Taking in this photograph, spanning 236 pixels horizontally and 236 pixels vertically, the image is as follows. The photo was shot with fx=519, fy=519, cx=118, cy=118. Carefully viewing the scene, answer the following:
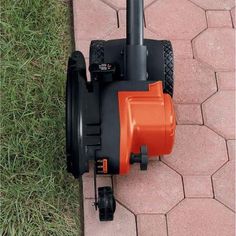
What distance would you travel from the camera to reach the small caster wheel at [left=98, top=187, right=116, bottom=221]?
1455 mm

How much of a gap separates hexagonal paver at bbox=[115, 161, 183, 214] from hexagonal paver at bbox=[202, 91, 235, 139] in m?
0.24

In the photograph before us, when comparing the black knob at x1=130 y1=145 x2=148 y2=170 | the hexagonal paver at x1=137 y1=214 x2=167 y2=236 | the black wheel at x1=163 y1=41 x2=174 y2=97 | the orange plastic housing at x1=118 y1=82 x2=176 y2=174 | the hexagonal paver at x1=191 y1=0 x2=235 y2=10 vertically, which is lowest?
the hexagonal paver at x1=137 y1=214 x2=167 y2=236

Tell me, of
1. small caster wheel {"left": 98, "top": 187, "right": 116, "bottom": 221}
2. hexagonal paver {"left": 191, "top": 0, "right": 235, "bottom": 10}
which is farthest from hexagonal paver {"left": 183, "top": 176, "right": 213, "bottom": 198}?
hexagonal paver {"left": 191, "top": 0, "right": 235, "bottom": 10}

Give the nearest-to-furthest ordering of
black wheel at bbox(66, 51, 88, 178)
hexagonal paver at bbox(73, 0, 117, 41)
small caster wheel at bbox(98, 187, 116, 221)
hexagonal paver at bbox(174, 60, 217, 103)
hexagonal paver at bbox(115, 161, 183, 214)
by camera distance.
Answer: black wheel at bbox(66, 51, 88, 178)
small caster wheel at bbox(98, 187, 116, 221)
hexagonal paver at bbox(115, 161, 183, 214)
hexagonal paver at bbox(174, 60, 217, 103)
hexagonal paver at bbox(73, 0, 117, 41)

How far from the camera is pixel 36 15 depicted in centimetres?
189

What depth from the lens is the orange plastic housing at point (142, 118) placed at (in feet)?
4.48

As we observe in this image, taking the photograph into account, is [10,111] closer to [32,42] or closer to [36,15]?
[32,42]

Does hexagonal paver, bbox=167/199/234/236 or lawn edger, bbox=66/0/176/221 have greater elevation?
lawn edger, bbox=66/0/176/221

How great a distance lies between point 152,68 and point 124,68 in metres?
0.10

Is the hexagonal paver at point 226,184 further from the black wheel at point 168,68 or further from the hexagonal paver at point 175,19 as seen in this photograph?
the hexagonal paver at point 175,19

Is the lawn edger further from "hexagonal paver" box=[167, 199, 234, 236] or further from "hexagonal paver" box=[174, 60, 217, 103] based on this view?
"hexagonal paver" box=[174, 60, 217, 103]

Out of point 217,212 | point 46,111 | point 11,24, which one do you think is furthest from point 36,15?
point 217,212

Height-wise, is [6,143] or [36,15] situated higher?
[36,15]

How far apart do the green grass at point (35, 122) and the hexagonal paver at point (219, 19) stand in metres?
0.54
